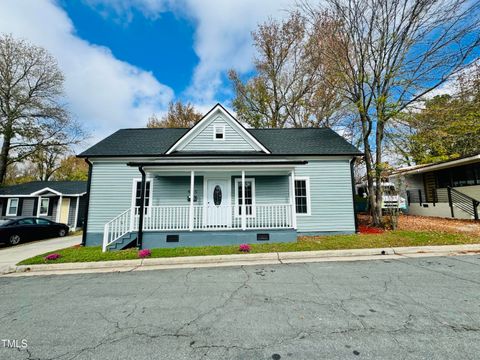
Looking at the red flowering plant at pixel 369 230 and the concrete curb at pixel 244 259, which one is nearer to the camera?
the concrete curb at pixel 244 259

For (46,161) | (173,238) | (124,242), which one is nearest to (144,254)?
(173,238)

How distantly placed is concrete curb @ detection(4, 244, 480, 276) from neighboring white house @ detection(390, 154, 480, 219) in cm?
420

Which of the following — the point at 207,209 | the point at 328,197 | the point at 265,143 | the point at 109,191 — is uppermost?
the point at 265,143

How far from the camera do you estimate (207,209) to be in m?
9.32

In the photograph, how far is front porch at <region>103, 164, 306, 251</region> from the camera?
8.55m

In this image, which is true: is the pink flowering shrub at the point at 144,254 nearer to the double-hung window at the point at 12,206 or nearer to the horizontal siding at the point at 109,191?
the horizontal siding at the point at 109,191

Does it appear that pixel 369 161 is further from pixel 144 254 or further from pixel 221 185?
pixel 144 254

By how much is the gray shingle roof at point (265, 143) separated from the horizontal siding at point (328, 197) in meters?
0.75

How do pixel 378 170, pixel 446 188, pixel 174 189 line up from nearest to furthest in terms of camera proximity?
pixel 174 189, pixel 378 170, pixel 446 188

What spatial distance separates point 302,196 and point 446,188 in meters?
11.9

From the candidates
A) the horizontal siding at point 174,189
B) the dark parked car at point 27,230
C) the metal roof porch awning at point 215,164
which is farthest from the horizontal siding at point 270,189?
the dark parked car at point 27,230

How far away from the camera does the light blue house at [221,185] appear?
8992 millimetres

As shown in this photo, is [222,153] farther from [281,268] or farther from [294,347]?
[294,347]

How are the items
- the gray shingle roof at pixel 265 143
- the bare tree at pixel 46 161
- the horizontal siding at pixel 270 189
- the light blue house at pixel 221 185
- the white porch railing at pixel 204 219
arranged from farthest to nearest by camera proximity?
1. the bare tree at pixel 46 161
2. the gray shingle roof at pixel 265 143
3. the horizontal siding at pixel 270 189
4. the light blue house at pixel 221 185
5. the white porch railing at pixel 204 219
